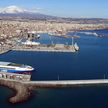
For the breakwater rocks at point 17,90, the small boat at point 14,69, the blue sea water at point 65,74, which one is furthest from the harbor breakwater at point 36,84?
the small boat at point 14,69

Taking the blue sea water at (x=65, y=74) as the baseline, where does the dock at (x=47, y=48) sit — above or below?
above

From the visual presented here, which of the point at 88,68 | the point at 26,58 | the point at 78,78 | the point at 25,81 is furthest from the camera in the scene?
the point at 26,58

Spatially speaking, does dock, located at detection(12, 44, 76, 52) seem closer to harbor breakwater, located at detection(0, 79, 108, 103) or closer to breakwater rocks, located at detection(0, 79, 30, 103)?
harbor breakwater, located at detection(0, 79, 108, 103)

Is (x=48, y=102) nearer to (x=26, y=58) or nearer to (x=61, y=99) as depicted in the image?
(x=61, y=99)

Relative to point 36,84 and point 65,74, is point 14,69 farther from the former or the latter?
point 65,74

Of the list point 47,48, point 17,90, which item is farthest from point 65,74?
point 47,48

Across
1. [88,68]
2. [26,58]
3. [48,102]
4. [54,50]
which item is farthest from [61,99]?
[54,50]

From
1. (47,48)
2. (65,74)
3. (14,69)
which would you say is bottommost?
(65,74)

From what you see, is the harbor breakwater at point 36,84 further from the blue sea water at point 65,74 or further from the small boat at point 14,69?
the small boat at point 14,69
